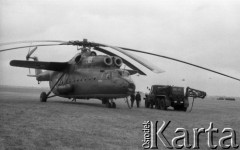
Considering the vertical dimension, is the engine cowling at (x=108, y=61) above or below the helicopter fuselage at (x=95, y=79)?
above

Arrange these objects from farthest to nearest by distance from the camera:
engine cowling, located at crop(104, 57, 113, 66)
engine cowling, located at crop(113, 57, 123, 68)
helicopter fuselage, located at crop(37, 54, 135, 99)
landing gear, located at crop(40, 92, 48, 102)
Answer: landing gear, located at crop(40, 92, 48, 102) → engine cowling, located at crop(113, 57, 123, 68) → engine cowling, located at crop(104, 57, 113, 66) → helicopter fuselage, located at crop(37, 54, 135, 99)

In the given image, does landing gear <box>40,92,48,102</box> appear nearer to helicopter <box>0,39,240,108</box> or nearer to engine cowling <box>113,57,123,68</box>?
helicopter <box>0,39,240,108</box>

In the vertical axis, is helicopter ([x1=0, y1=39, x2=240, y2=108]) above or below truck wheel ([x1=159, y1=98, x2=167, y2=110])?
above

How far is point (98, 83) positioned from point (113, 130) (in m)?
9.77

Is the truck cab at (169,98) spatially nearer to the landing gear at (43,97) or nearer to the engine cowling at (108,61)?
the engine cowling at (108,61)

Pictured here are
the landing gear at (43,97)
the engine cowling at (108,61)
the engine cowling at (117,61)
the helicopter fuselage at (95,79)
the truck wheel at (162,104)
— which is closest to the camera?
the helicopter fuselage at (95,79)

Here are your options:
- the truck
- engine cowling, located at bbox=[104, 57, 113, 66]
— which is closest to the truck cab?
the truck

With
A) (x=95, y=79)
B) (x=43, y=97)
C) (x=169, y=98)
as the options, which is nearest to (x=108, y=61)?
(x=95, y=79)

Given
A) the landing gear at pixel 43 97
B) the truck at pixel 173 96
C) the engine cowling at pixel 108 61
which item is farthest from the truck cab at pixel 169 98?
the landing gear at pixel 43 97

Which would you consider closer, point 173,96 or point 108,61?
point 108,61

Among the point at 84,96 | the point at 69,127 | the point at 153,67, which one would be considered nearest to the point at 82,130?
the point at 69,127

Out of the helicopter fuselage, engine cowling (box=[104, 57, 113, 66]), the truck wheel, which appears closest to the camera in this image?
the helicopter fuselage

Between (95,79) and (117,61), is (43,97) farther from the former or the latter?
(117,61)

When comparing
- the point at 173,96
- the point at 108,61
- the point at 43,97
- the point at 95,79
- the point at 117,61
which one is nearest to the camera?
the point at 95,79
